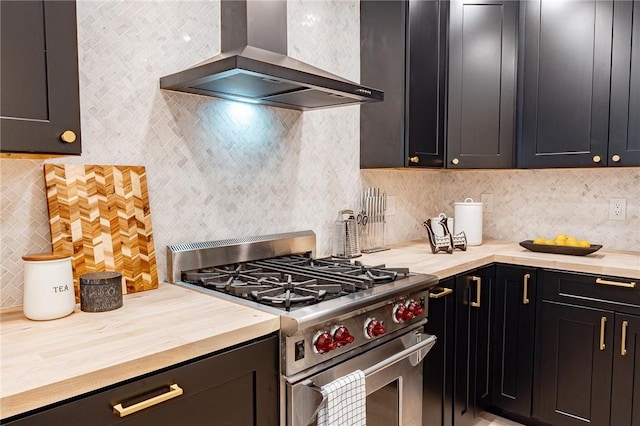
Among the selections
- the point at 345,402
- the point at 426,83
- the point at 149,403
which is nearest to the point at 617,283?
the point at 426,83

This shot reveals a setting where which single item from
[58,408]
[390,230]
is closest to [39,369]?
[58,408]

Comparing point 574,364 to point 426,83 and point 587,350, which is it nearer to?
point 587,350

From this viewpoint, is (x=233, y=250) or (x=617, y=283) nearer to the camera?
(x=233, y=250)

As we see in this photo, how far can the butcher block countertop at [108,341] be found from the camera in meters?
0.90

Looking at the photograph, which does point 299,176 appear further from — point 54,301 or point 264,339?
point 54,301

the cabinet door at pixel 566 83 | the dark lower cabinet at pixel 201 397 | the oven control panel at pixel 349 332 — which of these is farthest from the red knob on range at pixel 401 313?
the cabinet door at pixel 566 83

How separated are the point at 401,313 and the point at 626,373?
1.24 meters

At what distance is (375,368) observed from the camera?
62.6 inches

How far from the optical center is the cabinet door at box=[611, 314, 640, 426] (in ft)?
6.90

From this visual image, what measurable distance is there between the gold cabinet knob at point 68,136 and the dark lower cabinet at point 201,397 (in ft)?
2.04

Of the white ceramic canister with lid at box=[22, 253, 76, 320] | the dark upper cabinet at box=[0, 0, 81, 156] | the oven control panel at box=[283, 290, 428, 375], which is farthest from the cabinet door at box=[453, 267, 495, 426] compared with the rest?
the dark upper cabinet at box=[0, 0, 81, 156]

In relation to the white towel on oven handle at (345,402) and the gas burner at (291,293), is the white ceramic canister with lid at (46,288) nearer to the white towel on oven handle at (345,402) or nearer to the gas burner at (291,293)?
the gas burner at (291,293)

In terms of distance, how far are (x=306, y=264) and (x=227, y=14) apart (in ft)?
3.62

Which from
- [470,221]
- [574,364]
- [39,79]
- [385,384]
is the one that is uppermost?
[39,79]
